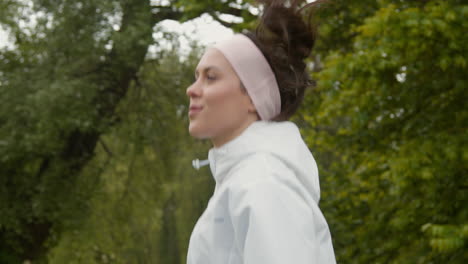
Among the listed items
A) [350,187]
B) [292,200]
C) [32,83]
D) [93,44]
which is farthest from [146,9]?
[292,200]

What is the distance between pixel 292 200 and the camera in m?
1.50

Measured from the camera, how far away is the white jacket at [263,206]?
1.46 m

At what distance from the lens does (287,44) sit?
6.14ft

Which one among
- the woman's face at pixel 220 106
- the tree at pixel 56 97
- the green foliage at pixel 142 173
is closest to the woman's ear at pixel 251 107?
the woman's face at pixel 220 106

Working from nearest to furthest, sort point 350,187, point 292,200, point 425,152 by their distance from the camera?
point 292,200 → point 425,152 → point 350,187

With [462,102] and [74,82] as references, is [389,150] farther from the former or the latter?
[74,82]

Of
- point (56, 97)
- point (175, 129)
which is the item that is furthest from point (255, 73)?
point (175, 129)

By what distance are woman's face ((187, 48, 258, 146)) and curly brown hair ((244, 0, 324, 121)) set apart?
11cm

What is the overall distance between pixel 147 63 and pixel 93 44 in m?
1.76

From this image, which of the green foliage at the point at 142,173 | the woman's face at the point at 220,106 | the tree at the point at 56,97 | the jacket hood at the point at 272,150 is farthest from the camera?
the green foliage at the point at 142,173

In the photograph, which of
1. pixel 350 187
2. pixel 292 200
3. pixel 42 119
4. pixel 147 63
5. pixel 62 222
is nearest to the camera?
pixel 292 200

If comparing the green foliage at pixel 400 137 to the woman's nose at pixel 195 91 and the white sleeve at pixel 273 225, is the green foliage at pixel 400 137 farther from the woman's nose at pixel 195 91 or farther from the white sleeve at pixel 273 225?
the white sleeve at pixel 273 225

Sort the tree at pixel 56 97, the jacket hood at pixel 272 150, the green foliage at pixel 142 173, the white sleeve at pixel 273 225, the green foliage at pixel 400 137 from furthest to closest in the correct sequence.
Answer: the green foliage at pixel 142 173, the tree at pixel 56 97, the green foliage at pixel 400 137, the jacket hood at pixel 272 150, the white sleeve at pixel 273 225

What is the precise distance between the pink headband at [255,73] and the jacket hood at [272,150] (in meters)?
0.05
